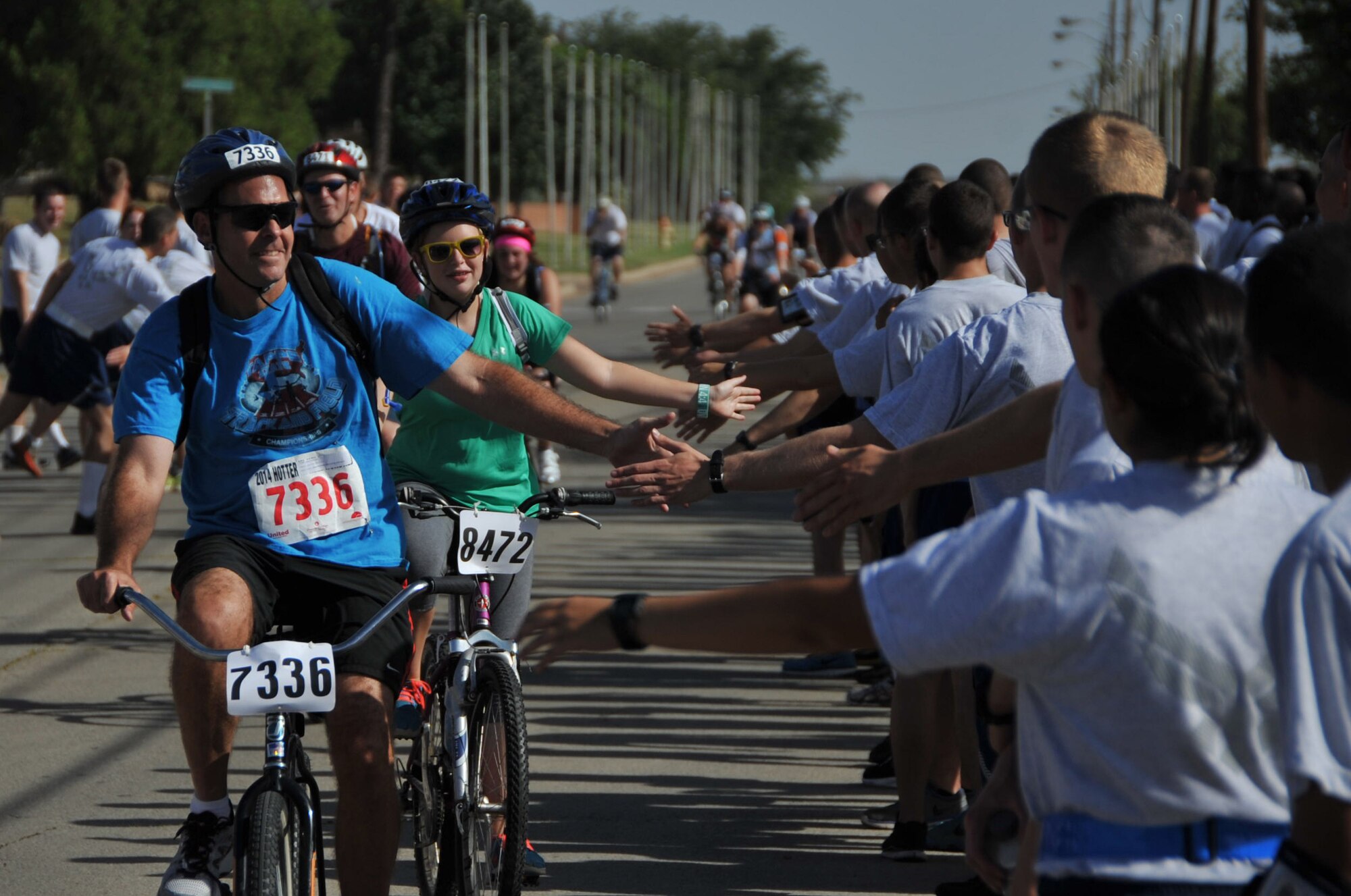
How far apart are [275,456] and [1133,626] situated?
2.53 meters

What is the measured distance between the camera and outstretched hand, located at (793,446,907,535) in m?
3.49

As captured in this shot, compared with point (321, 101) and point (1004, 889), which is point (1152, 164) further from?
point (321, 101)

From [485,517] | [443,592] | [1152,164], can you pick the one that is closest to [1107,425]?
[1152,164]

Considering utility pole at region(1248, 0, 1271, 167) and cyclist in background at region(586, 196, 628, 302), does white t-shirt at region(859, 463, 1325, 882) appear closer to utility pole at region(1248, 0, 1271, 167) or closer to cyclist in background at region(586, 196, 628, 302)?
utility pole at region(1248, 0, 1271, 167)

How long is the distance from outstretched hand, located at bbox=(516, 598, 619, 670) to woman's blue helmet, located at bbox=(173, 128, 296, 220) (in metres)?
2.00

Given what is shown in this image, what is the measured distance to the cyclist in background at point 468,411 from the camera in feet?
17.5

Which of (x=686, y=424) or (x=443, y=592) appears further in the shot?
(x=686, y=424)

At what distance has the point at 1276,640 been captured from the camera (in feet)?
7.43

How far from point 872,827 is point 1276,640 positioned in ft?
13.0

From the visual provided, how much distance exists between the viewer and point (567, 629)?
2707 mm

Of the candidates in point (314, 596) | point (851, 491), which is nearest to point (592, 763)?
point (314, 596)

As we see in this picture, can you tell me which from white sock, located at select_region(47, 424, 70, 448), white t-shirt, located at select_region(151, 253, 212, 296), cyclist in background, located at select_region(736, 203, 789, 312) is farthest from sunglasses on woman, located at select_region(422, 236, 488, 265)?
cyclist in background, located at select_region(736, 203, 789, 312)

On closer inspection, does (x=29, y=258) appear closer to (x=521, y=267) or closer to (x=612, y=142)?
(x=521, y=267)

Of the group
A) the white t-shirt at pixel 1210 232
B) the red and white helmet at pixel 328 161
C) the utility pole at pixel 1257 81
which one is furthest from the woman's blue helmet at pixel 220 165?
the utility pole at pixel 1257 81
